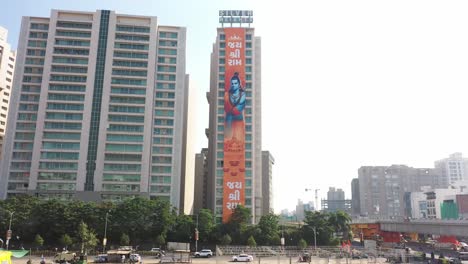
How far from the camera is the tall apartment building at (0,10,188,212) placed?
10731cm

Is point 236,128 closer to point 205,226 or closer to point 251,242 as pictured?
point 205,226

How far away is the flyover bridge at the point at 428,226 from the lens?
7731cm

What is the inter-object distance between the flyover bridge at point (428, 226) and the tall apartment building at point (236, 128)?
1462 inches

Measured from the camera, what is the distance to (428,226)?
89.9m

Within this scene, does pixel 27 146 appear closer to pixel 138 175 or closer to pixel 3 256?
pixel 138 175

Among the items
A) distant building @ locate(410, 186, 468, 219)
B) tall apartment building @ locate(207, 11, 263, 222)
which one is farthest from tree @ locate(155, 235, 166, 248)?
distant building @ locate(410, 186, 468, 219)

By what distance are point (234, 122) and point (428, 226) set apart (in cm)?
5355

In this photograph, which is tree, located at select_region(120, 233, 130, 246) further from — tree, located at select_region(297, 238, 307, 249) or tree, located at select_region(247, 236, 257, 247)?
tree, located at select_region(297, 238, 307, 249)

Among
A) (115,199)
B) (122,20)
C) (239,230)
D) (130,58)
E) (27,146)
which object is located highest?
(122,20)

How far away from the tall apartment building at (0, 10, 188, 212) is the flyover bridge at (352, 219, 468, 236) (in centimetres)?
5968

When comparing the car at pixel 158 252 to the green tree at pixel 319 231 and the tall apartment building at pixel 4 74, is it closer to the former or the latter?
the green tree at pixel 319 231

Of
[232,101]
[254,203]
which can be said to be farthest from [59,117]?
[254,203]

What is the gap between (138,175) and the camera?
10888cm

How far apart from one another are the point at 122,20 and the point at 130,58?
12.5m
